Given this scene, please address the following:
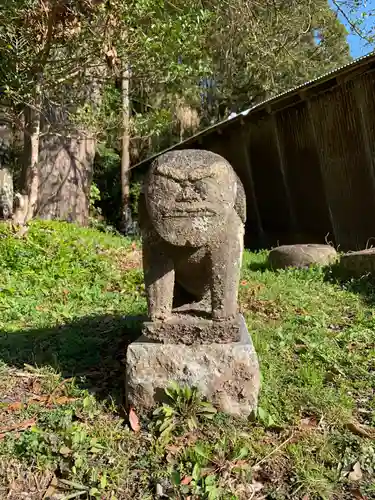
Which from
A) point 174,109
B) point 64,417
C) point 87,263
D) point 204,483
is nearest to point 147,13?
point 87,263

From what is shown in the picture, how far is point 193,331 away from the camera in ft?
9.04

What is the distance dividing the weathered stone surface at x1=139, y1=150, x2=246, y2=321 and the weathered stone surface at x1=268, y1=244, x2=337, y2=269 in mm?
3919

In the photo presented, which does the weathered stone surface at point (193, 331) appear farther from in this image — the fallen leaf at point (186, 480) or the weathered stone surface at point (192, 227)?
the fallen leaf at point (186, 480)

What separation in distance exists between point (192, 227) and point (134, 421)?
1195mm

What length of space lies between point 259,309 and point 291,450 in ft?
7.83

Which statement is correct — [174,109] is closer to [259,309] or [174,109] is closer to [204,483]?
[259,309]

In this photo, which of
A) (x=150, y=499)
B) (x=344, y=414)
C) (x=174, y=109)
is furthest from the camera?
(x=174, y=109)

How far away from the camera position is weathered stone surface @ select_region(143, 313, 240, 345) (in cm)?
275

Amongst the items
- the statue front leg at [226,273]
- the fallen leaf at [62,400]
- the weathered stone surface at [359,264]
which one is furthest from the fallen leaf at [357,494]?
the weathered stone surface at [359,264]

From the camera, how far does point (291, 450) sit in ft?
8.23

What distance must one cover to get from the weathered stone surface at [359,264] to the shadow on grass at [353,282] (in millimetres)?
54

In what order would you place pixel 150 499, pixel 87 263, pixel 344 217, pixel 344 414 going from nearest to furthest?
pixel 150 499
pixel 344 414
pixel 87 263
pixel 344 217

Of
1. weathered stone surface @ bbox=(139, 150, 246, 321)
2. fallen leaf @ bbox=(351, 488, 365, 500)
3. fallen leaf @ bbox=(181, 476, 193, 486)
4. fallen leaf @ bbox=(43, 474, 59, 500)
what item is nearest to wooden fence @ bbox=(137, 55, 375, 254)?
weathered stone surface @ bbox=(139, 150, 246, 321)

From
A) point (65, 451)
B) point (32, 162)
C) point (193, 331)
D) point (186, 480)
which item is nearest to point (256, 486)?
point (186, 480)
